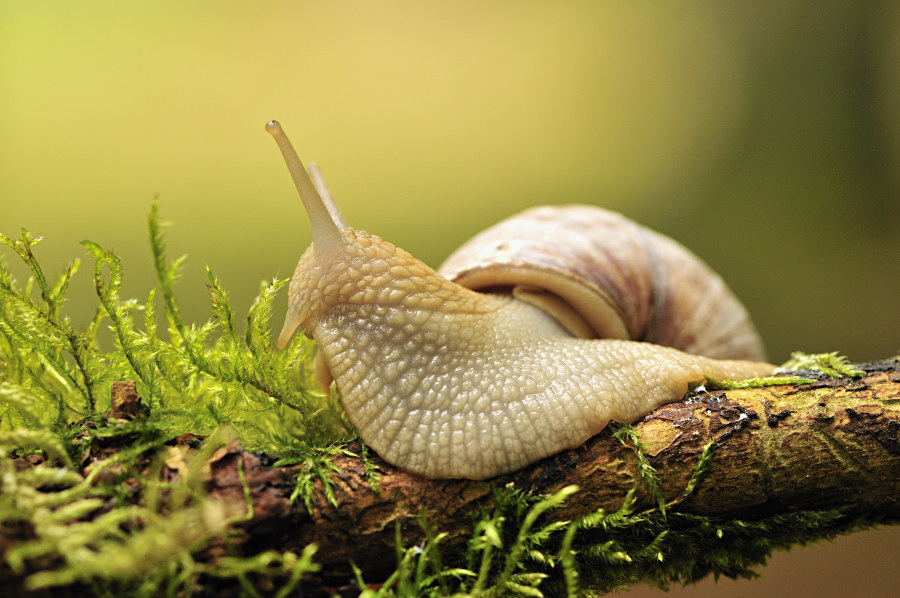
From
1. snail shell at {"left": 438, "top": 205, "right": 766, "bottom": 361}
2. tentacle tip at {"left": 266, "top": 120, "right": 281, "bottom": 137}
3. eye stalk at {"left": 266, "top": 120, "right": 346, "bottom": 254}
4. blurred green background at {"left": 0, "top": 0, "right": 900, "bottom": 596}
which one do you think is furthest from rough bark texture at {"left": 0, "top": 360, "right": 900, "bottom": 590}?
blurred green background at {"left": 0, "top": 0, "right": 900, "bottom": 596}

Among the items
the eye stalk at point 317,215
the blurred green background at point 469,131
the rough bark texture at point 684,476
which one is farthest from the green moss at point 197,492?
the blurred green background at point 469,131

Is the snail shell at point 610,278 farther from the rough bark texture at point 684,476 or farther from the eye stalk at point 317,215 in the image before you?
the rough bark texture at point 684,476

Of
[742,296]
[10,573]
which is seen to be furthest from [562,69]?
[10,573]

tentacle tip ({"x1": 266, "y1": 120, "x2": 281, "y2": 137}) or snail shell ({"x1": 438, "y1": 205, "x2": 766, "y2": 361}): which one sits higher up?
tentacle tip ({"x1": 266, "y1": 120, "x2": 281, "y2": 137})

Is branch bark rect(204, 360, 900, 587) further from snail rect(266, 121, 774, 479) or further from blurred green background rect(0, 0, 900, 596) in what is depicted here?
blurred green background rect(0, 0, 900, 596)

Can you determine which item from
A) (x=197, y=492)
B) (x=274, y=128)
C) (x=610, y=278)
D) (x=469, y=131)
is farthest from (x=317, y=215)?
(x=469, y=131)

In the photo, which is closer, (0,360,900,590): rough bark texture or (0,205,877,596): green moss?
(0,205,877,596): green moss

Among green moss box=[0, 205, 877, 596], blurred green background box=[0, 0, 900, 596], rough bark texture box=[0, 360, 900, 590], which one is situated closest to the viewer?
green moss box=[0, 205, 877, 596]
